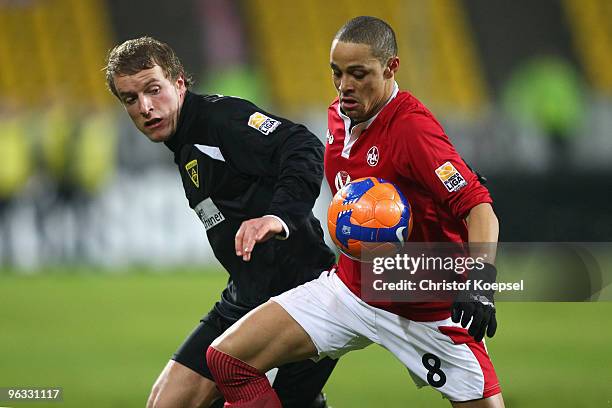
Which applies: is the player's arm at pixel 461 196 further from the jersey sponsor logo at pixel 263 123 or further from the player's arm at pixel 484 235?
the jersey sponsor logo at pixel 263 123

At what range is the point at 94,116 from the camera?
50.3 feet

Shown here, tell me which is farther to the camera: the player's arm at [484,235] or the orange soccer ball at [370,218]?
the orange soccer ball at [370,218]

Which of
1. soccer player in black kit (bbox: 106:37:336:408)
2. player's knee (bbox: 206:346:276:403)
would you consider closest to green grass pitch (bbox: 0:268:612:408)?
soccer player in black kit (bbox: 106:37:336:408)

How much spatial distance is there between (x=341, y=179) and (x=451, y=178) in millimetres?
752

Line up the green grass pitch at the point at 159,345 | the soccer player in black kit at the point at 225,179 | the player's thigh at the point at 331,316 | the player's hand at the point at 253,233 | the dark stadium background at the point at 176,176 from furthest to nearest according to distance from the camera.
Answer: the dark stadium background at the point at 176,176 → the green grass pitch at the point at 159,345 → the soccer player in black kit at the point at 225,179 → the player's thigh at the point at 331,316 → the player's hand at the point at 253,233

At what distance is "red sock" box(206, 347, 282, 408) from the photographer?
463cm

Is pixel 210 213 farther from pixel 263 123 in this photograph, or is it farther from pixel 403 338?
pixel 403 338

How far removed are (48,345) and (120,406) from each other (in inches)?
118

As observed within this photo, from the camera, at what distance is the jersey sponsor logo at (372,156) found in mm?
4699

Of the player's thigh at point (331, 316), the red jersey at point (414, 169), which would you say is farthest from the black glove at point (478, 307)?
the player's thigh at point (331, 316)

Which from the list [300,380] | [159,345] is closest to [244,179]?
[300,380]

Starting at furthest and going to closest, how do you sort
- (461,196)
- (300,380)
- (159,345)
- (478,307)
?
(159,345)
(300,380)
(461,196)
(478,307)

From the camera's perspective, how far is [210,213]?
17.3 ft

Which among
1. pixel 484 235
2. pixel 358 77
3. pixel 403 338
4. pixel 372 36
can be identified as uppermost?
pixel 372 36
